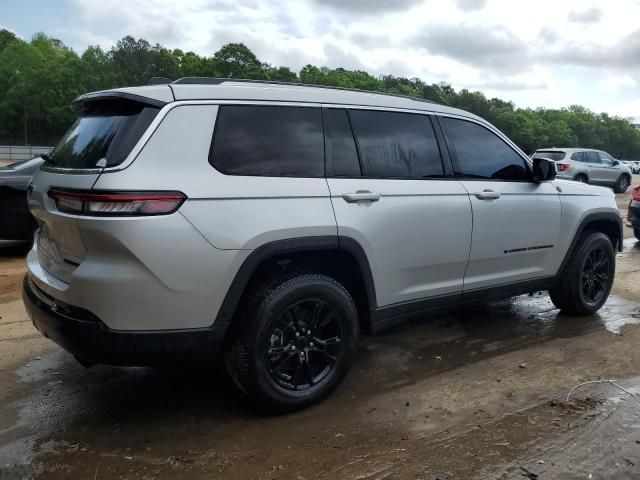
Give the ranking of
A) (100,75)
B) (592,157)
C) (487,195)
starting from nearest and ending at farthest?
(487,195) → (592,157) → (100,75)

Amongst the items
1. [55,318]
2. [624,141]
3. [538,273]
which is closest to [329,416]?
[55,318]

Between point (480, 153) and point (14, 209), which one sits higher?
point (480, 153)

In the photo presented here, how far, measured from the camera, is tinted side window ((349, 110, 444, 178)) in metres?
3.62

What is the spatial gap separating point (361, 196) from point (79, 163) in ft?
5.29

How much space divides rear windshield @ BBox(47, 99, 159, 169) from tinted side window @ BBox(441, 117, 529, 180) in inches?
89.8

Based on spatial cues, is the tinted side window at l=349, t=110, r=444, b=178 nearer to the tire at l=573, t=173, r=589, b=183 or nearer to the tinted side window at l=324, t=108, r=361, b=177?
the tinted side window at l=324, t=108, r=361, b=177

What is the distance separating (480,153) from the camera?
4.34 metres

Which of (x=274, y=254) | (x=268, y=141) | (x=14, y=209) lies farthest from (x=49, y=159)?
(x=14, y=209)

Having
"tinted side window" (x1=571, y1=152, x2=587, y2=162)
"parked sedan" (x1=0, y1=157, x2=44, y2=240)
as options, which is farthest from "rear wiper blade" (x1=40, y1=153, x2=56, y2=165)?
"tinted side window" (x1=571, y1=152, x2=587, y2=162)

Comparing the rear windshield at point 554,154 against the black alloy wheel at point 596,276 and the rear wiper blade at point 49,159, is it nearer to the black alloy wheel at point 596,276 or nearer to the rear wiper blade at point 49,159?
the black alloy wheel at point 596,276

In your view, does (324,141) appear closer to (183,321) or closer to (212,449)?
(183,321)

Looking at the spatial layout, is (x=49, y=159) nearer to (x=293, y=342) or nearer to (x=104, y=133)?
(x=104, y=133)

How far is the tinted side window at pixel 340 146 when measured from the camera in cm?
343

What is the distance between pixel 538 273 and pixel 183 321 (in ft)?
10.5
